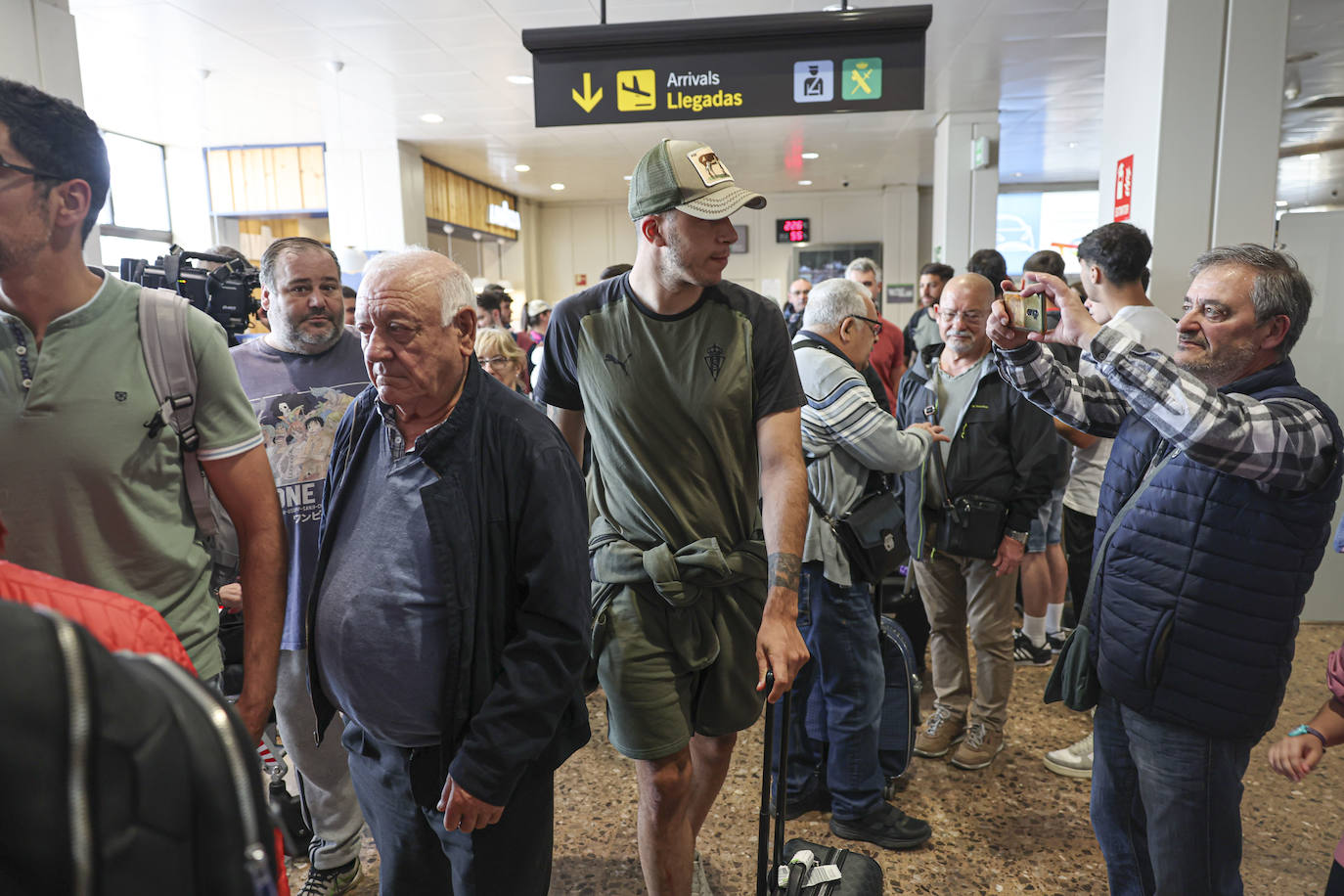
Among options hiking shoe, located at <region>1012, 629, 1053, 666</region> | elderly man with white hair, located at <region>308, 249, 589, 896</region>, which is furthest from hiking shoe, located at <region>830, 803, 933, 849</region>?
hiking shoe, located at <region>1012, 629, 1053, 666</region>

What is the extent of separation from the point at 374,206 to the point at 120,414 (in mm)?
7730

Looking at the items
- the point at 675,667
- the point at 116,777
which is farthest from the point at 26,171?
the point at 675,667

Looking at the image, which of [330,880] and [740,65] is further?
[740,65]

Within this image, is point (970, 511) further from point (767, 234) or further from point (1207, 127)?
point (767, 234)

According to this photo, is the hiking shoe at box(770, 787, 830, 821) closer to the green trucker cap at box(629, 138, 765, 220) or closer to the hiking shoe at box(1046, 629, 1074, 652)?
the hiking shoe at box(1046, 629, 1074, 652)

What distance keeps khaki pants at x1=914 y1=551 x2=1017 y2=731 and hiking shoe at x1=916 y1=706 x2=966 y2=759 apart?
27mm

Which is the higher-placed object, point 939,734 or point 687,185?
point 687,185

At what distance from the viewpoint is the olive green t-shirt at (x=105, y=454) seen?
1175 mm

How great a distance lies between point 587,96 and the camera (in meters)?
3.49

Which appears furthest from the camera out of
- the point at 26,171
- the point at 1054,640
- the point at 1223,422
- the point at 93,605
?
the point at 1054,640

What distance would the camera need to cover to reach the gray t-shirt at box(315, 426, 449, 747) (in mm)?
1281

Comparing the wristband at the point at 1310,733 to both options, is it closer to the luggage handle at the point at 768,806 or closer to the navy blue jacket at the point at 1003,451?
the luggage handle at the point at 768,806

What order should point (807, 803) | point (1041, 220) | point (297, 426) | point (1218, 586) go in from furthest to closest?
point (1041, 220)
point (807, 803)
point (297, 426)
point (1218, 586)

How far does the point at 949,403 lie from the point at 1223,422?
59.5 inches
